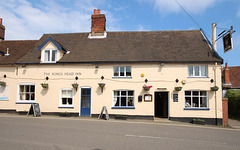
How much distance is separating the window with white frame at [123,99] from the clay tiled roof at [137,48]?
107 inches

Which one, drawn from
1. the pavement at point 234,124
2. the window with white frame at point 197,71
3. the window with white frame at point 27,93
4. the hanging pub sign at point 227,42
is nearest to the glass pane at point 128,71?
the window with white frame at point 197,71

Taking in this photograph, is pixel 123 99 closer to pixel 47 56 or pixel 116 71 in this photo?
pixel 116 71

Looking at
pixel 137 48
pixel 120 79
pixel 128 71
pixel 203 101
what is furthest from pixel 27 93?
pixel 203 101

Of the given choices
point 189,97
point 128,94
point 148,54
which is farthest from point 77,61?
point 189,97

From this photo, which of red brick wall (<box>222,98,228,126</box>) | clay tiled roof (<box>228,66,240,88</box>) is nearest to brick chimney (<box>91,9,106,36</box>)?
red brick wall (<box>222,98,228,126</box>)

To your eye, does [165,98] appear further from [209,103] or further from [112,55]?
[112,55]

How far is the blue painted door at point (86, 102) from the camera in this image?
15.3 metres

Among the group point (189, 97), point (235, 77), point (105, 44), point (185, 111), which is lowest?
point (185, 111)

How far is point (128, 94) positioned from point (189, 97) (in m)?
5.03

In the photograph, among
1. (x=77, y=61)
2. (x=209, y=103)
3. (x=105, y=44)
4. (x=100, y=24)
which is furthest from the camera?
(x=100, y=24)

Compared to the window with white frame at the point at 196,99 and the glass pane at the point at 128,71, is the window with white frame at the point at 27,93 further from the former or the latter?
the window with white frame at the point at 196,99

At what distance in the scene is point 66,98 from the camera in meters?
15.6

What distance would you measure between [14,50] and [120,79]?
12260 mm

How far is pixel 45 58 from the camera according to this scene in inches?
637
